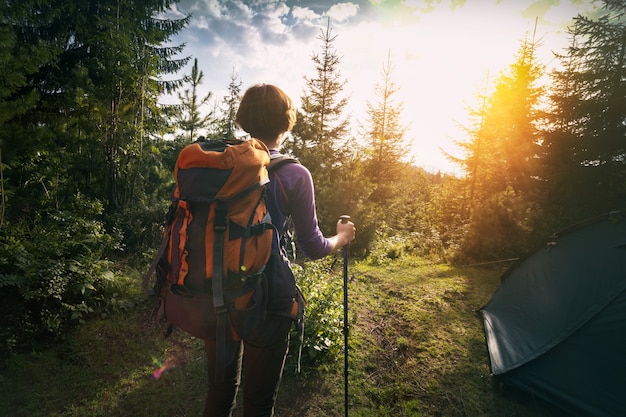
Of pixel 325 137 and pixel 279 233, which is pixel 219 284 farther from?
pixel 325 137

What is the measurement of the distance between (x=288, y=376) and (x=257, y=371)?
7.55 ft

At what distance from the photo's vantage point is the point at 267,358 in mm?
1668

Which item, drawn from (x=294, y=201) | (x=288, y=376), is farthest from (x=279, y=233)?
(x=288, y=376)

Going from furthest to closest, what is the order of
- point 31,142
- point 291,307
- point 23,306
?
1. point 31,142
2. point 23,306
3. point 291,307

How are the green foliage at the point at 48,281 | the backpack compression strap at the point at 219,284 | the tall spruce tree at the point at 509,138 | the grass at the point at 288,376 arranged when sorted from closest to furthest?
1. the backpack compression strap at the point at 219,284
2. the grass at the point at 288,376
3. the green foliage at the point at 48,281
4. the tall spruce tree at the point at 509,138

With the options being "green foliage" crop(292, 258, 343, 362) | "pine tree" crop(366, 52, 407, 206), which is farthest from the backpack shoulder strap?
"pine tree" crop(366, 52, 407, 206)

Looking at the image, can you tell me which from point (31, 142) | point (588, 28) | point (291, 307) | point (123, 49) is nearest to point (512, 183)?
point (588, 28)

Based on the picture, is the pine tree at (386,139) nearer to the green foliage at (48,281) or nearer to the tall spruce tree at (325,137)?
the tall spruce tree at (325,137)

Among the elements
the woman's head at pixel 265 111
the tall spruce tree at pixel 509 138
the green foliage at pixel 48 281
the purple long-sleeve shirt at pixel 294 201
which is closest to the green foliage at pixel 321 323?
the purple long-sleeve shirt at pixel 294 201

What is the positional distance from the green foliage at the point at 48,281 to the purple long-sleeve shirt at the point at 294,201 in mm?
3955

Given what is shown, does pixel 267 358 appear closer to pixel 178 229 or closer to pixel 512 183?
pixel 178 229

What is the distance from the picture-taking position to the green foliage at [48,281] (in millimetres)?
3713

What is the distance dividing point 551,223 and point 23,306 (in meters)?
11.7

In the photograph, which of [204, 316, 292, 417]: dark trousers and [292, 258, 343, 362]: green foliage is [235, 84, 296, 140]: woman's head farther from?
[292, 258, 343, 362]: green foliage
